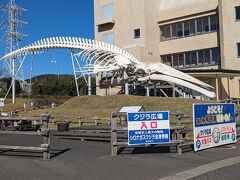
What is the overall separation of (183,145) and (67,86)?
65539mm

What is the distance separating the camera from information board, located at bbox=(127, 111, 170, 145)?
11734 mm

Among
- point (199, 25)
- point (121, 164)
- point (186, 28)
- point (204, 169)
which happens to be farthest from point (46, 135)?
point (186, 28)

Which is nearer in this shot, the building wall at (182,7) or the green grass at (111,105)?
the green grass at (111,105)

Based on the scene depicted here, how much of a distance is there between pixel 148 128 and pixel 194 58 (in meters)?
35.7

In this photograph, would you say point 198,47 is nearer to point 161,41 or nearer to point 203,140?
point 161,41

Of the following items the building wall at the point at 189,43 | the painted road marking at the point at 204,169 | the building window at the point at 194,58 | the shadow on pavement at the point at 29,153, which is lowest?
the painted road marking at the point at 204,169

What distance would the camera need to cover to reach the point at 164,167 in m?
10.1

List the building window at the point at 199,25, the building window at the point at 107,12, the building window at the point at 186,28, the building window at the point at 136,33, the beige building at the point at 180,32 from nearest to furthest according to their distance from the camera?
1. the beige building at the point at 180,32
2. the building window at the point at 199,25
3. the building window at the point at 186,28
4. the building window at the point at 136,33
5. the building window at the point at 107,12

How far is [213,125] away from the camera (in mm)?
12977

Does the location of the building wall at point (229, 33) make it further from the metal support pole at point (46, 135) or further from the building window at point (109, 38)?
the metal support pole at point (46, 135)

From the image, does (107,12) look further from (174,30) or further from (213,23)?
(213,23)

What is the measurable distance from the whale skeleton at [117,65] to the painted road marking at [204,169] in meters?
17.4

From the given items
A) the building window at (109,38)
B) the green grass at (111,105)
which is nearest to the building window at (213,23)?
the building window at (109,38)

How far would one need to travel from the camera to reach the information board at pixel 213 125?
40.4ft
